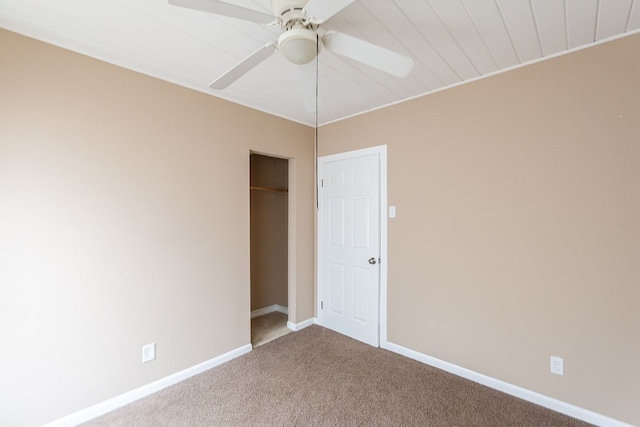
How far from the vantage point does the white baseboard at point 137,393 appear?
6.07ft

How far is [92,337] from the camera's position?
1.93 m

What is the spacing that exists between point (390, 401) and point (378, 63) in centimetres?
225

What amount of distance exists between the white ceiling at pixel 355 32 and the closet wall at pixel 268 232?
5.67ft

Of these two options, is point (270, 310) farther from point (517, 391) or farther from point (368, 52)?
Result: point (368, 52)

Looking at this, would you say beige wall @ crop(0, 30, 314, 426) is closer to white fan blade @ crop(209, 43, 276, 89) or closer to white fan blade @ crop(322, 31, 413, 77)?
white fan blade @ crop(209, 43, 276, 89)

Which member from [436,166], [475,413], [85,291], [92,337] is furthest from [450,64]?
[92,337]

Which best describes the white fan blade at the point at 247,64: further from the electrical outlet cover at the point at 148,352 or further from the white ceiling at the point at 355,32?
the electrical outlet cover at the point at 148,352

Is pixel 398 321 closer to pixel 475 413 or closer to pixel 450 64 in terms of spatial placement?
pixel 475 413

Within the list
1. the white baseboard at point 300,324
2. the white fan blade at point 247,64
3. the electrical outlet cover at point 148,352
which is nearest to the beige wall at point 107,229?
the electrical outlet cover at point 148,352

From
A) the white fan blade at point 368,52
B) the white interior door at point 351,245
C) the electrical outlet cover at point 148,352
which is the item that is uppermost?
the white fan blade at point 368,52

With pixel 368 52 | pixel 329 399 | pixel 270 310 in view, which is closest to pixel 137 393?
pixel 329 399

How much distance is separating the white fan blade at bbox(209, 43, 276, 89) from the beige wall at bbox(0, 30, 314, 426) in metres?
1.01

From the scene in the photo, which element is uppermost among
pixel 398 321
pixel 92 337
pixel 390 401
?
pixel 92 337

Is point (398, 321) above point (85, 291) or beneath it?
beneath
